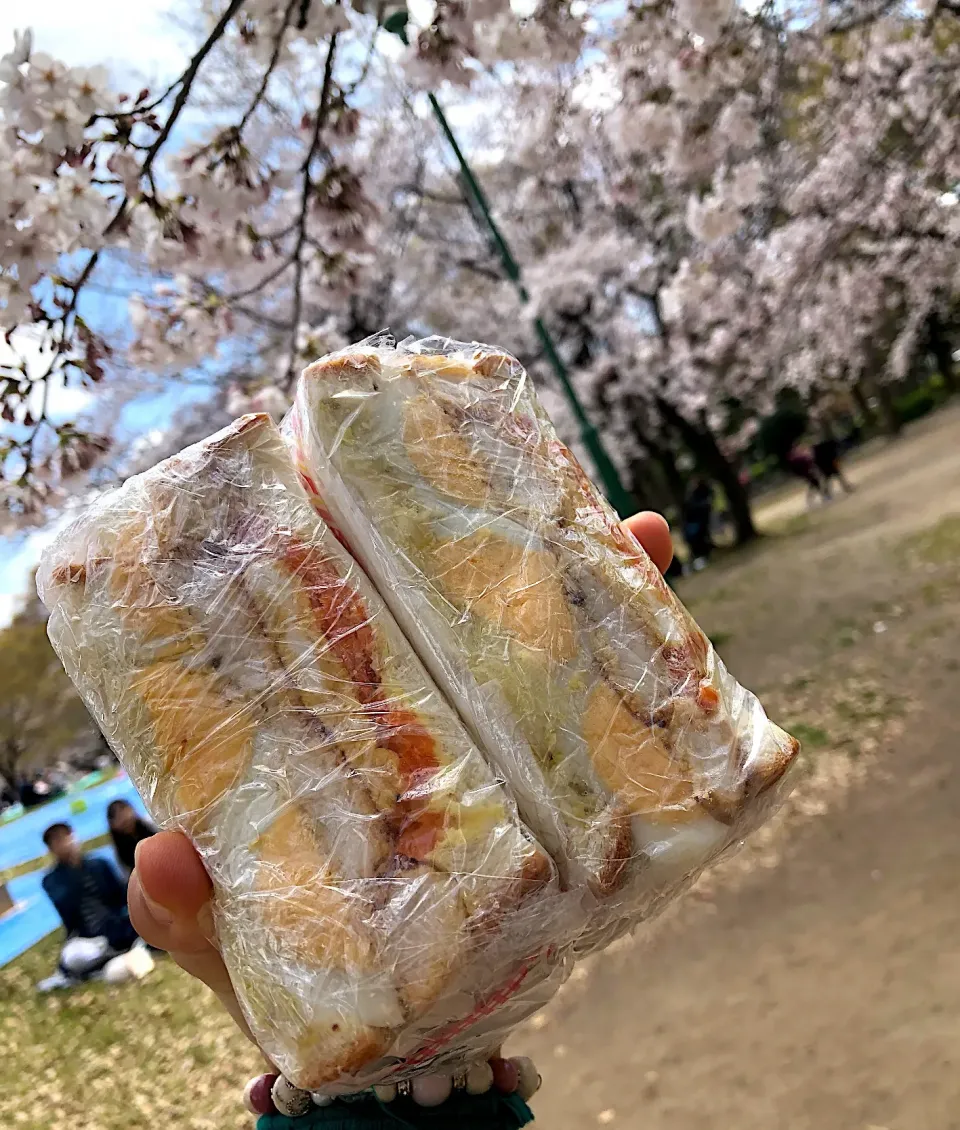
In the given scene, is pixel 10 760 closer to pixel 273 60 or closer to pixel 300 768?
pixel 273 60

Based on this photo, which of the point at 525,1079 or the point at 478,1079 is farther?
the point at 525,1079

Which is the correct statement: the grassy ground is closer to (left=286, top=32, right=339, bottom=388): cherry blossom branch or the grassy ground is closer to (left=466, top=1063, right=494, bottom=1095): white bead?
(left=466, top=1063, right=494, bottom=1095): white bead

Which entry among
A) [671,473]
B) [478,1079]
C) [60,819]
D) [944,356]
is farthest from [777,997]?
[944,356]

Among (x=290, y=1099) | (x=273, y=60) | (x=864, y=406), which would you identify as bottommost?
(x=864, y=406)

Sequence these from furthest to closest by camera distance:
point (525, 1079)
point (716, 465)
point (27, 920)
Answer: point (716, 465)
point (27, 920)
point (525, 1079)

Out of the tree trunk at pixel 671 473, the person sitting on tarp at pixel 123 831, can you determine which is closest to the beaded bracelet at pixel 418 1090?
the person sitting on tarp at pixel 123 831

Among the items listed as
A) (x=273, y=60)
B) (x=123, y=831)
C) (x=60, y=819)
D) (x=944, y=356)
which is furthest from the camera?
(x=944, y=356)

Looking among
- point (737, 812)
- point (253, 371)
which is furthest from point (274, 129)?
point (737, 812)

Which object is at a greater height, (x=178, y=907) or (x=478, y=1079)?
(x=178, y=907)

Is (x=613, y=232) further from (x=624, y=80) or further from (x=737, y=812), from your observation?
(x=737, y=812)
